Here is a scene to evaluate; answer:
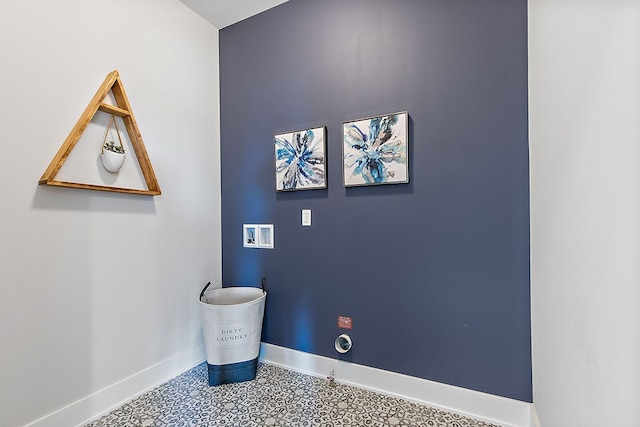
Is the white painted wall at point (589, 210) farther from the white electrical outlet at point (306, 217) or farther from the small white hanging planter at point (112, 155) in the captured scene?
the small white hanging planter at point (112, 155)

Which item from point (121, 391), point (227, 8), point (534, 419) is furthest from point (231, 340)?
point (227, 8)

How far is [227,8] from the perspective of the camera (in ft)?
7.09

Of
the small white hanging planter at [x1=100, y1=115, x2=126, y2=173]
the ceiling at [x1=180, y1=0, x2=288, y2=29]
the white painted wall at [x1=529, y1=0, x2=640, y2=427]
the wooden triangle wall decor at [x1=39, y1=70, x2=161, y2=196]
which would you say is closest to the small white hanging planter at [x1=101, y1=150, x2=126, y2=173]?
the small white hanging planter at [x1=100, y1=115, x2=126, y2=173]

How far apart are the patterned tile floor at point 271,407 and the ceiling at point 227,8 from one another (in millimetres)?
2558

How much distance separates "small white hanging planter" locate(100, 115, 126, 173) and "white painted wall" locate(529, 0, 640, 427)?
78.4 inches

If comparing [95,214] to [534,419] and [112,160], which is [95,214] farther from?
[534,419]

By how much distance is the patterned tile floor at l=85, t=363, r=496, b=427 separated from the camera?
149cm

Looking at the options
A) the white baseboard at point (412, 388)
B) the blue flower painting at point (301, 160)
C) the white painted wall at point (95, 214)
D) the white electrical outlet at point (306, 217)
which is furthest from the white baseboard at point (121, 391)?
the blue flower painting at point (301, 160)

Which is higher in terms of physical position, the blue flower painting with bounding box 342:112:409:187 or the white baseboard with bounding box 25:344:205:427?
the blue flower painting with bounding box 342:112:409:187

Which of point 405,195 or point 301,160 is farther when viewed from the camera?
point 301,160

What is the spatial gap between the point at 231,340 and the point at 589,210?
70.7 inches

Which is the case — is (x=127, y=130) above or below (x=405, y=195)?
above

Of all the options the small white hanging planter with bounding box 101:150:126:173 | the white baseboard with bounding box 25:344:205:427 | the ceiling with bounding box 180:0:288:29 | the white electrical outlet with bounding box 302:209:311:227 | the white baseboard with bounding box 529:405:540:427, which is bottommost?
the white baseboard with bounding box 25:344:205:427

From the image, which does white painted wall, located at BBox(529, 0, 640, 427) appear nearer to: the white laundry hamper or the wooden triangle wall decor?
the white laundry hamper
